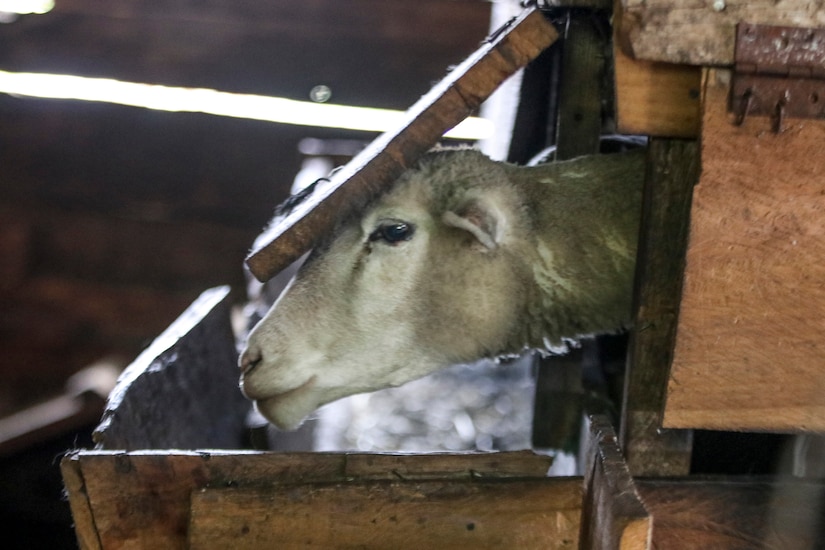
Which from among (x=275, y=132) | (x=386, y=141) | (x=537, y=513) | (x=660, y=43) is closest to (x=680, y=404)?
(x=537, y=513)

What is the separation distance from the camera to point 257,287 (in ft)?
9.86

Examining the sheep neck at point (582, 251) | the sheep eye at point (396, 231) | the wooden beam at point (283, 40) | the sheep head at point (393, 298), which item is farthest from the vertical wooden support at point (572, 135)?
the wooden beam at point (283, 40)

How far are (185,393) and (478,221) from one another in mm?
855

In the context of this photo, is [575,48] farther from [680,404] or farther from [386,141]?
[680,404]

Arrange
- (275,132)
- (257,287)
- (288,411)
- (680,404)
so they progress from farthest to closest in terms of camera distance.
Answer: (275,132) → (257,287) → (288,411) → (680,404)

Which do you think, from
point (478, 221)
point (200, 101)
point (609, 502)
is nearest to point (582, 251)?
point (478, 221)

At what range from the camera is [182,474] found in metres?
1.31

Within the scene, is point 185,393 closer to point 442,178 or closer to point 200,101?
point 442,178

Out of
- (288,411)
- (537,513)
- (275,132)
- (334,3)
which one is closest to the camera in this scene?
(537,513)

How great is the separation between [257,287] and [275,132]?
139cm

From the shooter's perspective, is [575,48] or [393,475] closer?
[393,475]

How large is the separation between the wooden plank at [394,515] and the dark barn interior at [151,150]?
1.98 meters

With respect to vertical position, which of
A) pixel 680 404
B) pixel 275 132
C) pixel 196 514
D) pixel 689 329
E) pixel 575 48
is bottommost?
pixel 196 514

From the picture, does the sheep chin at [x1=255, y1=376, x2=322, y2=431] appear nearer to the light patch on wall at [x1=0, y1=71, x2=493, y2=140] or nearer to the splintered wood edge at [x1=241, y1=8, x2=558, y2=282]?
the splintered wood edge at [x1=241, y1=8, x2=558, y2=282]
